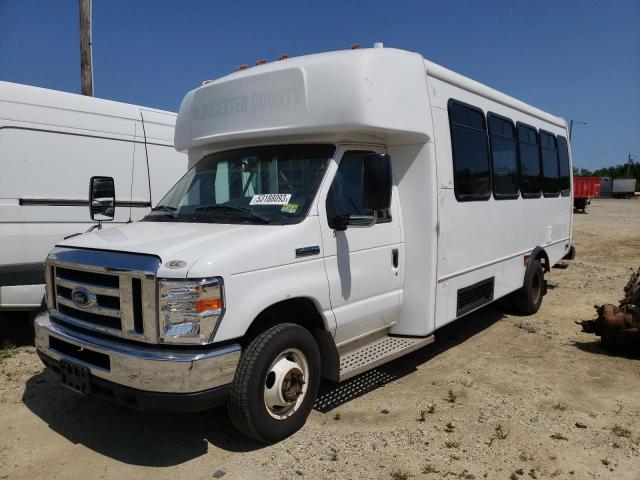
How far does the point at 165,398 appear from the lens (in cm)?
332

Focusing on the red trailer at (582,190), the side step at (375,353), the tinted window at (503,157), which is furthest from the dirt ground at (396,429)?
the red trailer at (582,190)

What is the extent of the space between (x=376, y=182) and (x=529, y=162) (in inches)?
173

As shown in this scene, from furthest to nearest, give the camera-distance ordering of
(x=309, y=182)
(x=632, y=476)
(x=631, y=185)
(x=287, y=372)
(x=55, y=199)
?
(x=631, y=185) → (x=55, y=199) → (x=309, y=182) → (x=287, y=372) → (x=632, y=476)

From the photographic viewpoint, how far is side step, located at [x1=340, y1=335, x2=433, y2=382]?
4.48 metres

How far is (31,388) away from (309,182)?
337 centimetres

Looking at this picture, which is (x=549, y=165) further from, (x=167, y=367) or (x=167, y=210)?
(x=167, y=367)

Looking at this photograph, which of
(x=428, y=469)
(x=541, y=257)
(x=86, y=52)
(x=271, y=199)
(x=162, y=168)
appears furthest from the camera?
(x=86, y=52)

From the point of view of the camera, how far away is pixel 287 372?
3.90 m

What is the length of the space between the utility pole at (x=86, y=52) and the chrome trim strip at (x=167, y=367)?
8201mm

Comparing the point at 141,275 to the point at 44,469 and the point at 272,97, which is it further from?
the point at 272,97

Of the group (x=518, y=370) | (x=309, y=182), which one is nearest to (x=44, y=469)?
(x=309, y=182)

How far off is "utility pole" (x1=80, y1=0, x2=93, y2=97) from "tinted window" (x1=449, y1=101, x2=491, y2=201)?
7.69 metres

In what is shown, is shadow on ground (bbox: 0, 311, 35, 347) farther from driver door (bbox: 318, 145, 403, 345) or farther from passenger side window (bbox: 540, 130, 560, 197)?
passenger side window (bbox: 540, 130, 560, 197)

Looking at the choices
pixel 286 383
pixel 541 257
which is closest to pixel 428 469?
pixel 286 383
